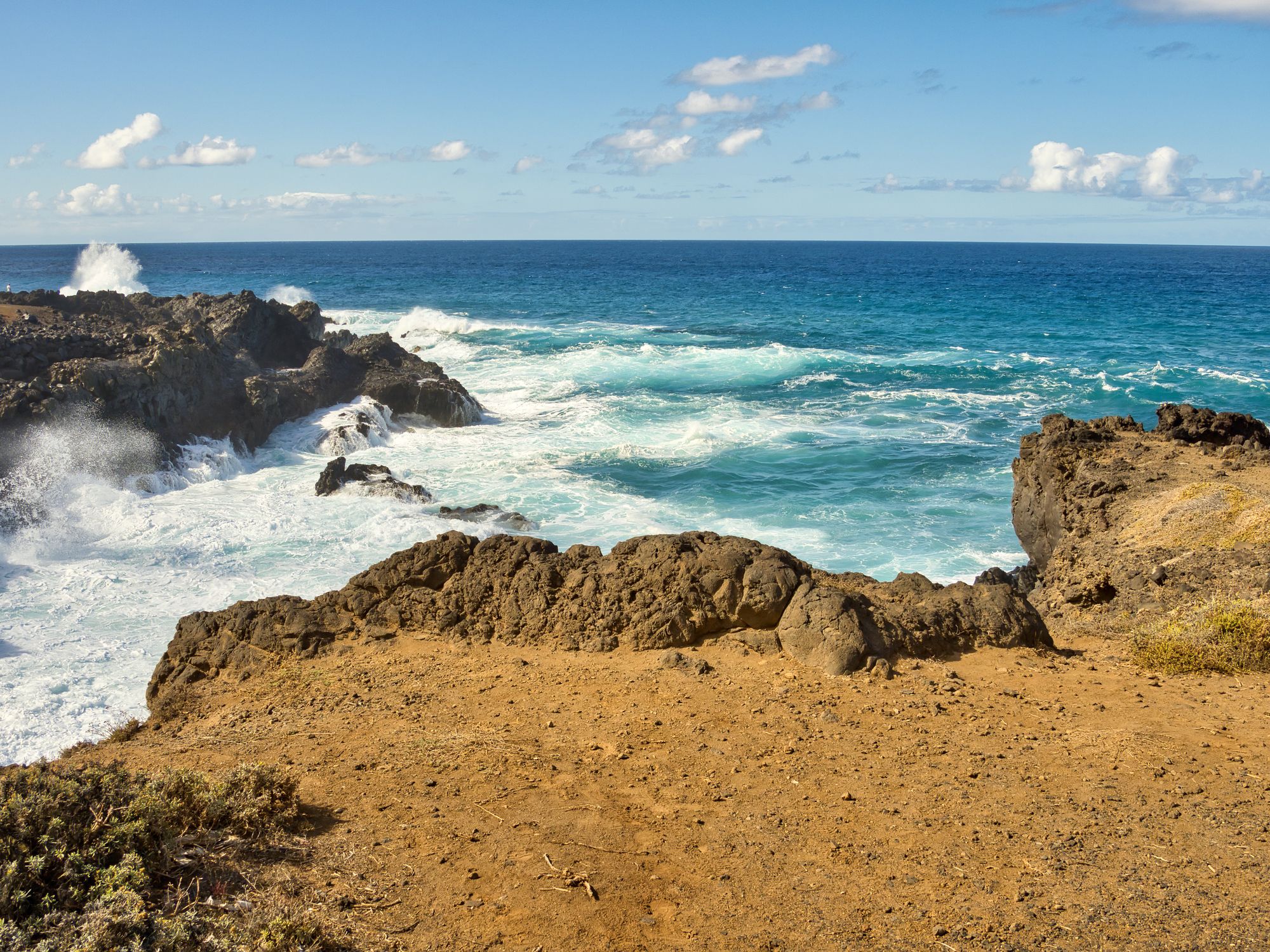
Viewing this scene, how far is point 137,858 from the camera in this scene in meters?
4.71

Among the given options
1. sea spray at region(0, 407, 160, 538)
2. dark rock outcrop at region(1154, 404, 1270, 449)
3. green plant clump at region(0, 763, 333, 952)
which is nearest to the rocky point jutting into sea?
green plant clump at region(0, 763, 333, 952)

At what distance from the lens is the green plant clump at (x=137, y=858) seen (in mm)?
4258

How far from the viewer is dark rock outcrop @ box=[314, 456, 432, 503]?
20000mm

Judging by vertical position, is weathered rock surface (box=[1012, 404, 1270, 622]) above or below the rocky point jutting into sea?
above

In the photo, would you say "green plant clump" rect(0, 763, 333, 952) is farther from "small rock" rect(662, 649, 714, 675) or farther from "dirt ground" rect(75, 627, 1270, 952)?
"small rock" rect(662, 649, 714, 675)

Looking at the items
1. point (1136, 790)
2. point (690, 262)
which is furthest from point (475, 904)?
point (690, 262)

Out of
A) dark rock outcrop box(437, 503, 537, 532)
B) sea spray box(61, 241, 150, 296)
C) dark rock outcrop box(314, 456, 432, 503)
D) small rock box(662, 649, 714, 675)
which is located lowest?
dark rock outcrop box(437, 503, 537, 532)

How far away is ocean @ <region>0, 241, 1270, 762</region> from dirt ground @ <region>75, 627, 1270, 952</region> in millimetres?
5495

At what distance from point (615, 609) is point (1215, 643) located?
554 centimetres

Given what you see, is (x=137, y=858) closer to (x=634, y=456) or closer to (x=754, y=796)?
(x=754, y=796)

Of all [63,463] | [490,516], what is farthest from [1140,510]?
[63,463]

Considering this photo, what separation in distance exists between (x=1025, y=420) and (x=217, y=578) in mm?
23386

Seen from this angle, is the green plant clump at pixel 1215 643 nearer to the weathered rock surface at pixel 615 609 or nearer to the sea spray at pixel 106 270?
the weathered rock surface at pixel 615 609

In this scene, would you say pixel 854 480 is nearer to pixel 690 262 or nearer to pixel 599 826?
pixel 599 826
